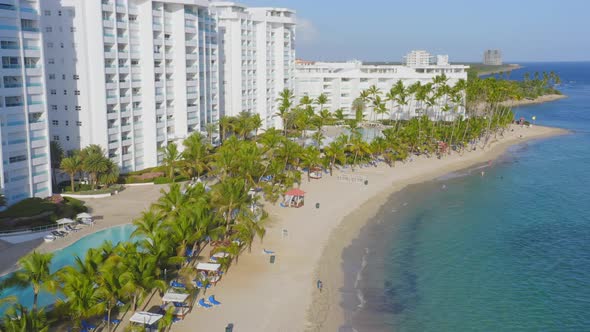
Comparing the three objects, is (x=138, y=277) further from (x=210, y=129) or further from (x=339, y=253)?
(x=210, y=129)

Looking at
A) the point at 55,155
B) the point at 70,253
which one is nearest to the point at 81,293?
the point at 70,253

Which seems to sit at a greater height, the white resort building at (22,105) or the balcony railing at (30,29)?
the balcony railing at (30,29)

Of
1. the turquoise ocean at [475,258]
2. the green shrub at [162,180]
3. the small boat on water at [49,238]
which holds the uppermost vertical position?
the green shrub at [162,180]

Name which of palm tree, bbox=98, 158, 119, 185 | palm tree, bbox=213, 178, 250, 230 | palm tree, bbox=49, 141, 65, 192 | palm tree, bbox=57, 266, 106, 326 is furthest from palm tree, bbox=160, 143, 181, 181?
palm tree, bbox=57, 266, 106, 326

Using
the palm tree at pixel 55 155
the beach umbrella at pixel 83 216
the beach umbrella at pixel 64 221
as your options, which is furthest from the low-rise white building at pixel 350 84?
the beach umbrella at pixel 64 221

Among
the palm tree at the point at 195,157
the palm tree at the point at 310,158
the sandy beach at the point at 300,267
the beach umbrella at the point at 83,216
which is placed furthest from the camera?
the palm tree at the point at 310,158

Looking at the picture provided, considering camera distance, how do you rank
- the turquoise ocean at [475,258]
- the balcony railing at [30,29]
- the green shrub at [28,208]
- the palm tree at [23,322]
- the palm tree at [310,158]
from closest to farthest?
1. the palm tree at [23,322]
2. the turquoise ocean at [475,258]
3. the green shrub at [28,208]
4. the balcony railing at [30,29]
5. the palm tree at [310,158]

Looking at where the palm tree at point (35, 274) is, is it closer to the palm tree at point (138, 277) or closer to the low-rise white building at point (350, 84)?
the palm tree at point (138, 277)
